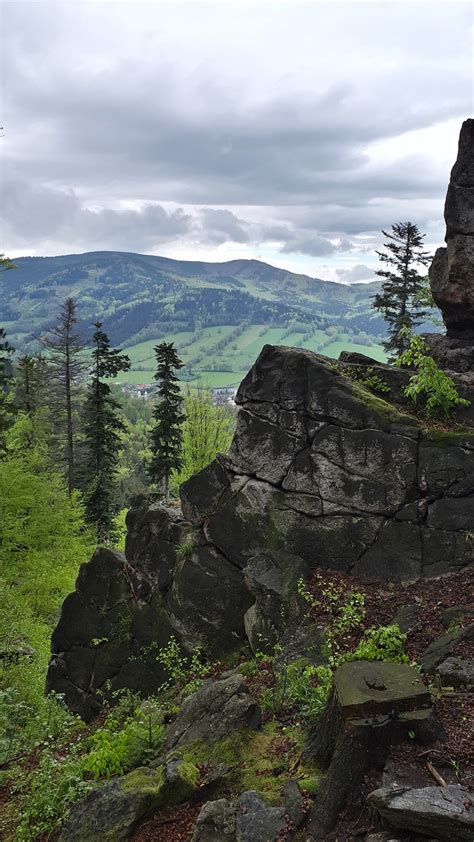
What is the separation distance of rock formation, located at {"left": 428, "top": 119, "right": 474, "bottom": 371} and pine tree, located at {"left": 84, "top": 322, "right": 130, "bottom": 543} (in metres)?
25.6

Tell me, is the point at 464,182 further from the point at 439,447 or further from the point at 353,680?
the point at 353,680

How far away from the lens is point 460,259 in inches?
696

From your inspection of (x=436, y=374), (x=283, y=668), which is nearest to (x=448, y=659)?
(x=283, y=668)

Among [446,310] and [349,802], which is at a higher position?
[446,310]

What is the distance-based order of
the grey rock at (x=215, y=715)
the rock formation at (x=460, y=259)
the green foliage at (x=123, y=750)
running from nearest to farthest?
the grey rock at (x=215, y=715) < the green foliage at (x=123, y=750) < the rock formation at (x=460, y=259)

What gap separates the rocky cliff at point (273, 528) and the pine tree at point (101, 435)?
23237 millimetres

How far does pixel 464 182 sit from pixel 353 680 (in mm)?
16504

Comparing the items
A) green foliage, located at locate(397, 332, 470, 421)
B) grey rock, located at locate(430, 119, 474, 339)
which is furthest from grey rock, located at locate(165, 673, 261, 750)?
grey rock, located at locate(430, 119, 474, 339)

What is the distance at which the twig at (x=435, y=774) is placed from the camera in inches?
240

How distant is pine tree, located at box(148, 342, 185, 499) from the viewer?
3872cm

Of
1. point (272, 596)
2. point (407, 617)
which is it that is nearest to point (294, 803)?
point (407, 617)

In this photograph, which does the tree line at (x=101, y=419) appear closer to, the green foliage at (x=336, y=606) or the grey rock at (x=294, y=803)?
the green foliage at (x=336, y=606)

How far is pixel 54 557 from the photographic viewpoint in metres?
27.8

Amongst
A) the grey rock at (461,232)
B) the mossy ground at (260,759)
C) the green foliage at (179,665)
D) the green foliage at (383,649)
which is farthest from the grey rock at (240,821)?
the grey rock at (461,232)
